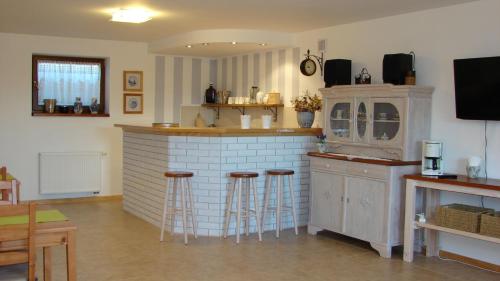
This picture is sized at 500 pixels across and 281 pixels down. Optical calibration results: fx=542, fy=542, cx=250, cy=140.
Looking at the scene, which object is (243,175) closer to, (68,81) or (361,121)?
(361,121)

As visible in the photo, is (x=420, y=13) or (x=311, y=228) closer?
(x=420, y=13)

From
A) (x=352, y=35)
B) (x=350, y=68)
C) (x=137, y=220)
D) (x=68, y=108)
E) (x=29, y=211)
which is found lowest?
(x=137, y=220)

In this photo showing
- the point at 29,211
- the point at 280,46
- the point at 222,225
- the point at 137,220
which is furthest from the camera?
the point at 280,46

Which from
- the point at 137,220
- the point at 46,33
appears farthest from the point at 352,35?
the point at 46,33

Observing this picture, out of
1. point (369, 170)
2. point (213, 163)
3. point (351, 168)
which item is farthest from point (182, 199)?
point (369, 170)

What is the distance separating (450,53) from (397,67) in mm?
493

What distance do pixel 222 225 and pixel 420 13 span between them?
2.97 meters

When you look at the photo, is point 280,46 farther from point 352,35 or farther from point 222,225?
point 222,225

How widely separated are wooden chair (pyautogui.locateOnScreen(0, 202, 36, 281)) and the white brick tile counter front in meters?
3.01

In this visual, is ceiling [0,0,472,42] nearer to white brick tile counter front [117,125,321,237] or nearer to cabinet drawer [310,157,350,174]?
white brick tile counter front [117,125,321,237]

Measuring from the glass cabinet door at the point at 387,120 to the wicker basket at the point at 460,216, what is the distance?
2.63 feet

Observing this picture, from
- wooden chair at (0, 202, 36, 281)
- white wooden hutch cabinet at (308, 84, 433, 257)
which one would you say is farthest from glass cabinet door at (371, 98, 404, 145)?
wooden chair at (0, 202, 36, 281)

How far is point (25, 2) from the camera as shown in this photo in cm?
533

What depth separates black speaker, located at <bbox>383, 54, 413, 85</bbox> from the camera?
5.23m
